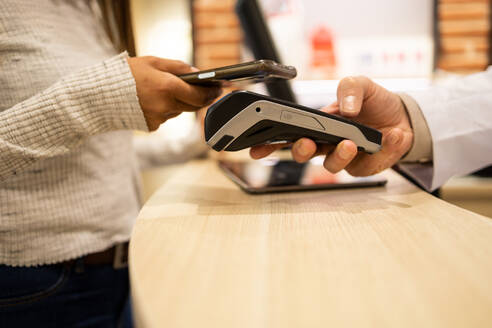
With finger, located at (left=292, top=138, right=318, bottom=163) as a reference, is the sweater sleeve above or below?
above

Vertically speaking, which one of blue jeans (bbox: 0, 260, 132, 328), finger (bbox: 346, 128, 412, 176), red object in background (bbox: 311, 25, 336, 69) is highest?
red object in background (bbox: 311, 25, 336, 69)

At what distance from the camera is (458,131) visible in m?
0.52

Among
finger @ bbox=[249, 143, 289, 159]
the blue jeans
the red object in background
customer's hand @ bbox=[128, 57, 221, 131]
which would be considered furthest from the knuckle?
the red object in background

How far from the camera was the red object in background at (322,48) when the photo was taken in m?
1.82

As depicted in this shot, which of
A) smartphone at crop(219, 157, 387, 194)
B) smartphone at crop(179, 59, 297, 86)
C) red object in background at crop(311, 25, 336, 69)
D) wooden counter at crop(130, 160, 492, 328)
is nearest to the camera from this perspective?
wooden counter at crop(130, 160, 492, 328)

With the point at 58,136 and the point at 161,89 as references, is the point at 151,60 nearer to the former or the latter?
the point at 161,89

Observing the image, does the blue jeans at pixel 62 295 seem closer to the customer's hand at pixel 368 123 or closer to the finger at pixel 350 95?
the customer's hand at pixel 368 123

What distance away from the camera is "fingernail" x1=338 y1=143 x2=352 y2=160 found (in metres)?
0.42

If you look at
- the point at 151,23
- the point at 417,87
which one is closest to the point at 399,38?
the point at 417,87

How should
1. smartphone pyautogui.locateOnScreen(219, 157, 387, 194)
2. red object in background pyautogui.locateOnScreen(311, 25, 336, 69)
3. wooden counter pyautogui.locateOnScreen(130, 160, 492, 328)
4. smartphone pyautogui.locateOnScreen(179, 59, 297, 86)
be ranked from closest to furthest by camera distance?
wooden counter pyautogui.locateOnScreen(130, 160, 492, 328) < smartphone pyautogui.locateOnScreen(179, 59, 297, 86) < smartphone pyautogui.locateOnScreen(219, 157, 387, 194) < red object in background pyautogui.locateOnScreen(311, 25, 336, 69)

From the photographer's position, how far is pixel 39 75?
0.46 metres

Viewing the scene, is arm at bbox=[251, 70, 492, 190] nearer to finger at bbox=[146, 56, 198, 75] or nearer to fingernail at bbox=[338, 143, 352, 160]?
fingernail at bbox=[338, 143, 352, 160]

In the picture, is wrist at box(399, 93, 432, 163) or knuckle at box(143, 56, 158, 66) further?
wrist at box(399, 93, 432, 163)

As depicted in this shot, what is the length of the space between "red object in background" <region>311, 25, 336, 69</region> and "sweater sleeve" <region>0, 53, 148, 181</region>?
1.64 metres
